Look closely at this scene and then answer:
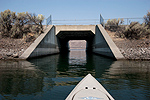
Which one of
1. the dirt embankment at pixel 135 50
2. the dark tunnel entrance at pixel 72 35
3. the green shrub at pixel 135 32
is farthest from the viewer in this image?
the dark tunnel entrance at pixel 72 35

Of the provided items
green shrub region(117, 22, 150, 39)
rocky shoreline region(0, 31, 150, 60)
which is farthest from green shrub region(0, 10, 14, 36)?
green shrub region(117, 22, 150, 39)

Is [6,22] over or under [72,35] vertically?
over

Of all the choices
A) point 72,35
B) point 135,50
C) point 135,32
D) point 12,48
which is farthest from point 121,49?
point 72,35

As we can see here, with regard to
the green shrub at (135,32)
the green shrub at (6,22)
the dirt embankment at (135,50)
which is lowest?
the dirt embankment at (135,50)

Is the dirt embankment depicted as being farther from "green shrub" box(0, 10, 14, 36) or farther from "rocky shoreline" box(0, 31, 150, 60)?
"green shrub" box(0, 10, 14, 36)

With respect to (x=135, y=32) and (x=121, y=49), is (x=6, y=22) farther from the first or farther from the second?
(x=135, y=32)

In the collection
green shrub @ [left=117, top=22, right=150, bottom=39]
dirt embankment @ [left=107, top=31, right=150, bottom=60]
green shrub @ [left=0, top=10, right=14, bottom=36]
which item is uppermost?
green shrub @ [left=0, top=10, right=14, bottom=36]

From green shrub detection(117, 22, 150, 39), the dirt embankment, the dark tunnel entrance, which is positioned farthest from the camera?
the dark tunnel entrance

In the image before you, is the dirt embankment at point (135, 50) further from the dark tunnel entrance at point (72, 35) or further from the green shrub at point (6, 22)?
the green shrub at point (6, 22)

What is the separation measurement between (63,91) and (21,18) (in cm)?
2496

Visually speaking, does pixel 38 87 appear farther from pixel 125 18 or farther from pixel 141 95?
pixel 125 18

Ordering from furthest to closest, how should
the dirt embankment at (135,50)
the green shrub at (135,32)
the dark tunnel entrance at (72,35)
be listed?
the dark tunnel entrance at (72,35) → the green shrub at (135,32) → the dirt embankment at (135,50)

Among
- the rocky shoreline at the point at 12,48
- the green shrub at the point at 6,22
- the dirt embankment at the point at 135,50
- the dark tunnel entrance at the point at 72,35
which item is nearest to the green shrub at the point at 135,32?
the dirt embankment at the point at 135,50

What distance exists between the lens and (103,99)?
3666 mm
